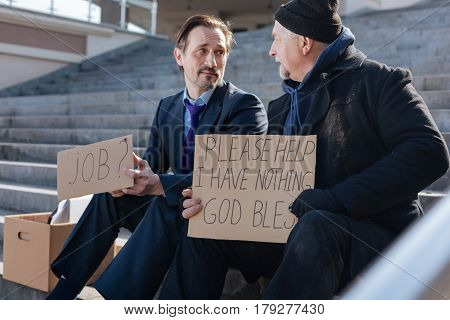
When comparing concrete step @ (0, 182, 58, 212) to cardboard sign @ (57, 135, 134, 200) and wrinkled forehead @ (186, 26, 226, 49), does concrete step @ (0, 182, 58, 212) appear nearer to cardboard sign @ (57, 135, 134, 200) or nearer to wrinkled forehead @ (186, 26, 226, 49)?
cardboard sign @ (57, 135, 134, 200)

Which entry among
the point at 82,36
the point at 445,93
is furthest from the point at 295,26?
the point at 82,36

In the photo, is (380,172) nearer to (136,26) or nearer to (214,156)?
(214,156)

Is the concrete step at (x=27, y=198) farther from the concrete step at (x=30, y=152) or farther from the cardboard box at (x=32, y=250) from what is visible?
the cardboard box at (x=32, y=250)

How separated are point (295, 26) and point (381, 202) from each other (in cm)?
75

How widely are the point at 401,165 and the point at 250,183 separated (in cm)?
54

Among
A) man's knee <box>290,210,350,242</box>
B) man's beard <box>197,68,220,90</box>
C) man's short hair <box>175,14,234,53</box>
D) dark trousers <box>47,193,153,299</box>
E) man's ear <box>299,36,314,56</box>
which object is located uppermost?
man's short hair <box>175,14,234,53</box>

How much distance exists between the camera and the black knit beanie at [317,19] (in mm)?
2043

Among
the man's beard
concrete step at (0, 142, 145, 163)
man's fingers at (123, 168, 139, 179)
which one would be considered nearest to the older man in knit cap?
man's fingers at (123, 168, 139, 179)

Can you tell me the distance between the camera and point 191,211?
2.00m

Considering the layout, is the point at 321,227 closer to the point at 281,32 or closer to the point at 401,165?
the point at 401,165

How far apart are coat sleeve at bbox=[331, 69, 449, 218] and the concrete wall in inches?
326

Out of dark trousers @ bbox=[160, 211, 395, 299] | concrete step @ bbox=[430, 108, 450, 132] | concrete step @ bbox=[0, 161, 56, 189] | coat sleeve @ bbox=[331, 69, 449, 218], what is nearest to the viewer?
dark trousers @ bbox=[160, 211, 395, 299]

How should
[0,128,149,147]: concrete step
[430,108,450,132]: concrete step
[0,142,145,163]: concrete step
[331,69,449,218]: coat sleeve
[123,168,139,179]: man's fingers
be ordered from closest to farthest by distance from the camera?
[331,69,449,218]: coat sleeve < [123,168,139,179]: man's fingers < [430,108,450,132]: concrete step < [0,128,149,147]: concrete step < [0,142,145,163]: concrete step

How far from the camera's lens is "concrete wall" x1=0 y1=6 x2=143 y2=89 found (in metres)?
9.02
